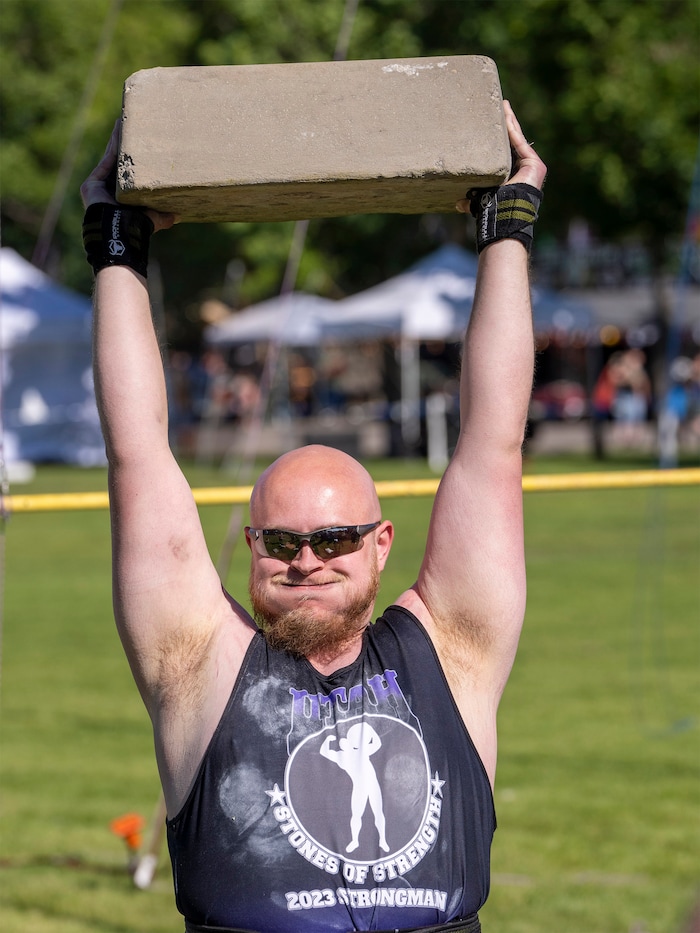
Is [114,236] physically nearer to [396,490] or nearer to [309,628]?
[309,628]

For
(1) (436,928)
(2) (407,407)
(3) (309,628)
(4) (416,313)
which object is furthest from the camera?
(2) (407,407)

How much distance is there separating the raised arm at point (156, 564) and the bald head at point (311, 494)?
139mm

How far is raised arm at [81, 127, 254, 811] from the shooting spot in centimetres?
252

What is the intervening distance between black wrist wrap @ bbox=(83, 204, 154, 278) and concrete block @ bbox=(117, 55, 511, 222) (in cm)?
5

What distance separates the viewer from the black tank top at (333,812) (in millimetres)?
2379

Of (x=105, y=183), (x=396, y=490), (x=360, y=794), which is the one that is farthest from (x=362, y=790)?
(x=396, y=490)

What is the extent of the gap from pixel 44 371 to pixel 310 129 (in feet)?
81.5

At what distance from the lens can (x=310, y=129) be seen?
8.41 ft

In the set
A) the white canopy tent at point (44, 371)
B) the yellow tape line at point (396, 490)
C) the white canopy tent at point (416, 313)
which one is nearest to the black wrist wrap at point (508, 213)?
the yellow tape line at point (396, 490)

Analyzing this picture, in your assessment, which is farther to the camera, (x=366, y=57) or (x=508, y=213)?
(x=366, y=57)

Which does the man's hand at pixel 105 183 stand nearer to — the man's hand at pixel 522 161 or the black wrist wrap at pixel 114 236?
the black wrist wrap at pixel 114 236

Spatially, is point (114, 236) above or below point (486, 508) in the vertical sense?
above

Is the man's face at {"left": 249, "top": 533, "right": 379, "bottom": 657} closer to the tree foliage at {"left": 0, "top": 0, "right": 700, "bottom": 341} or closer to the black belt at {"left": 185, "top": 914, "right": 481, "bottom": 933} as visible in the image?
the black belt at {"left": 185, "top": 914, "right": 481, "bottom": 933}

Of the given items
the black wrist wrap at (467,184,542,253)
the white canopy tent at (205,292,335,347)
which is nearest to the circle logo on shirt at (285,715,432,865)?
the black wrist wrap at (467,184,542,253)
